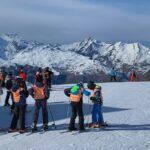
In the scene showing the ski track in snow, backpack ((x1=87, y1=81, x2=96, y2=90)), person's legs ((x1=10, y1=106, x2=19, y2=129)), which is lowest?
the ski track in snow

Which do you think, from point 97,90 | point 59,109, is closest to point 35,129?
point 97,90

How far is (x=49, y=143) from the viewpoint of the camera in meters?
17.7

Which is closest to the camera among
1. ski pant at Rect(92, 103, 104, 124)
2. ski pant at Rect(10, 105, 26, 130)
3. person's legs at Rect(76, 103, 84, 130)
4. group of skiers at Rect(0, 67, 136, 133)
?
person's legs at Rect(76, 103, 84, 130)

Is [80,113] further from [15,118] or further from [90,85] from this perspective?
[15,118]

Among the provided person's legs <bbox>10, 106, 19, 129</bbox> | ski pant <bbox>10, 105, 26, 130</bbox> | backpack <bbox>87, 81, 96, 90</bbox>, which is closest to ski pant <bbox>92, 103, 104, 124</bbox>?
backpack <bbox>87, 81, 96, 90</bbox>

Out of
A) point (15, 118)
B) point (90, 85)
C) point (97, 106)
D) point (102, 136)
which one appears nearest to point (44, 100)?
point (15, 118)

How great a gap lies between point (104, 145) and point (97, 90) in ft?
11.5

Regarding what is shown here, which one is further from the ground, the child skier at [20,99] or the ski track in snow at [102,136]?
the child skier at [20,99]

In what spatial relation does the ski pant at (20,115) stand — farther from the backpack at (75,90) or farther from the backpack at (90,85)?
the backpack at (90,85)

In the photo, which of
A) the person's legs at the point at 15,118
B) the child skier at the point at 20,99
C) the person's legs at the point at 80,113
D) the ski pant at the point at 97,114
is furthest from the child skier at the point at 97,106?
the person's legs at the point at 15,118

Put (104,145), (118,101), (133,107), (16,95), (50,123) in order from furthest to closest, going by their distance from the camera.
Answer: (118,101)
(133,107)
(50,123)
(16,95)
(104,145)

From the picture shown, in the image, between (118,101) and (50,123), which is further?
(118,101)

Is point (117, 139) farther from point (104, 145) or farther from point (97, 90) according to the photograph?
point (97, 90)

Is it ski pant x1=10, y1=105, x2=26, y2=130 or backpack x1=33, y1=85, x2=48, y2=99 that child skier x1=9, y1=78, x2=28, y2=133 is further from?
backpack x1=33, y1=85, x2=48, y2=99
